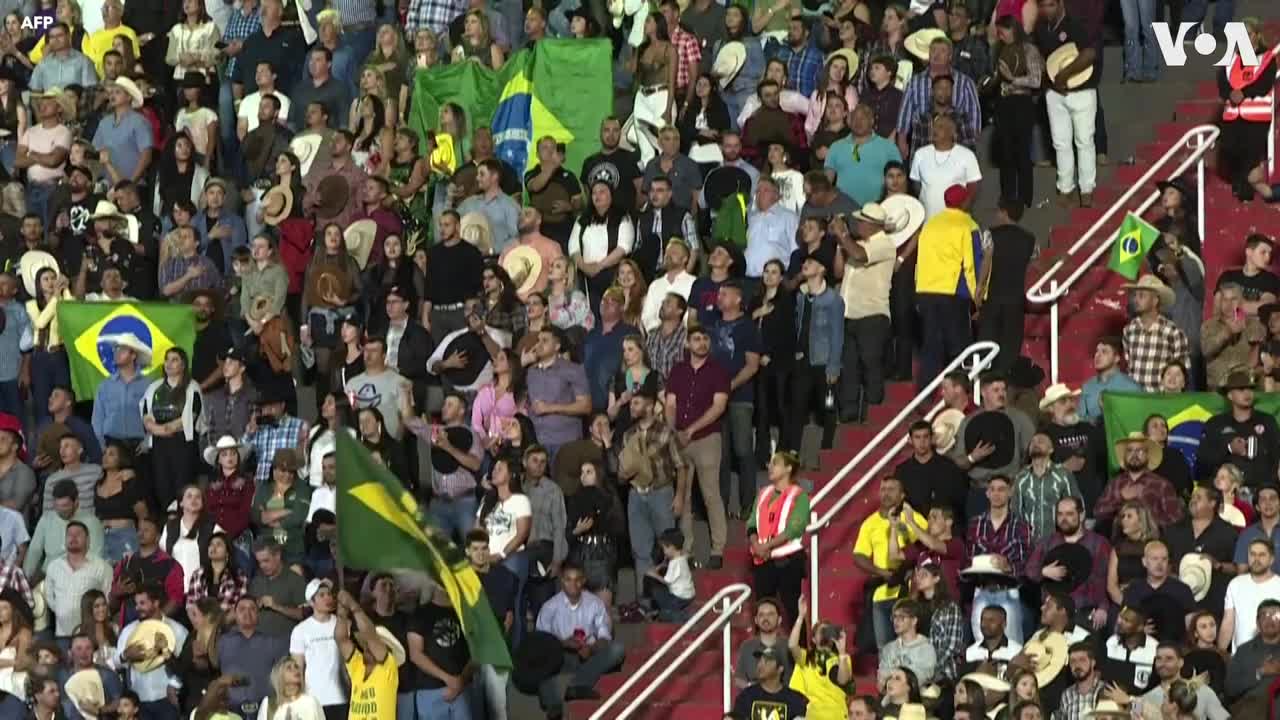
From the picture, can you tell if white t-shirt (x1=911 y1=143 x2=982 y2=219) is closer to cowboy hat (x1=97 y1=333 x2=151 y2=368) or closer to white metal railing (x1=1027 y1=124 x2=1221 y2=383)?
white metal railing (x1=1027 y1=124 x2=1221 y2=383)

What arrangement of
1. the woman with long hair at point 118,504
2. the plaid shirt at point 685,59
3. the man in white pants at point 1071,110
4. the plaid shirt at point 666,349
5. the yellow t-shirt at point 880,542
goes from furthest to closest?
the plaid shirt at point 685,59
the man in white pants at point 1071,110
the woman with long hair at point 118,504
the plaid shirt at point 666,349
the yellow t-shirt at point 880,542

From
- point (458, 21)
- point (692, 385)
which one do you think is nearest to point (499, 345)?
point (692, 385)

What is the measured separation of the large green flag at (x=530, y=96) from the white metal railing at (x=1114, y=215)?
15.0 feet

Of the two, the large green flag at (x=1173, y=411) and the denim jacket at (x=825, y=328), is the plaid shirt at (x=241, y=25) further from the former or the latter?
the large green flag at (x=1173, y=411)

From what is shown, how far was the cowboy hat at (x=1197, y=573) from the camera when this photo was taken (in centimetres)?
2709

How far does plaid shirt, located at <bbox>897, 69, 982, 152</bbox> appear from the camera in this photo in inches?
1233

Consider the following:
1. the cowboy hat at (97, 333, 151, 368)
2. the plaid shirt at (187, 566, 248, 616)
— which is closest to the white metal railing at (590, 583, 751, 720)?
the plaid shirt at (187, 566, 248, 616)

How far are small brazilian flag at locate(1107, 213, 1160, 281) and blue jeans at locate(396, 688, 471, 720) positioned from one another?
608cm

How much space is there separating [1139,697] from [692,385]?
4599 mm

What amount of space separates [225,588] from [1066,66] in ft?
24.8

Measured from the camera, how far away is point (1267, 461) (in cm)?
2812

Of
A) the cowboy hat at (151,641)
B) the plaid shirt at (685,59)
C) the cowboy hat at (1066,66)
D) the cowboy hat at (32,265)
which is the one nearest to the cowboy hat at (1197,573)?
the cowboy hat at (1066,66)

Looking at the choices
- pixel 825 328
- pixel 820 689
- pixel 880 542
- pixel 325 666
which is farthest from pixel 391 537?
pixel 825 328

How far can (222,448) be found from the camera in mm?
30438
